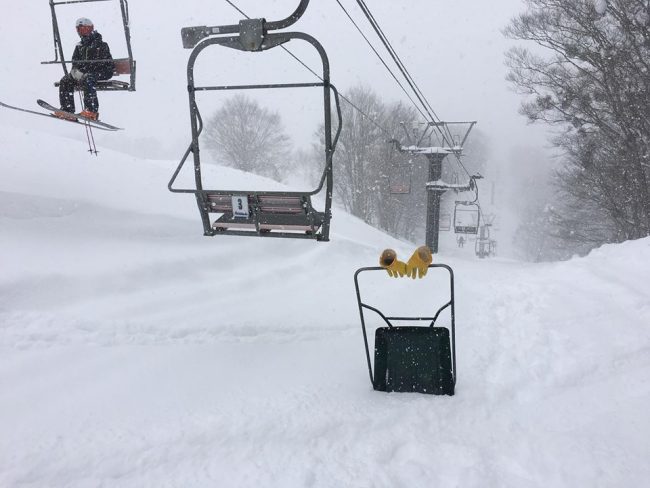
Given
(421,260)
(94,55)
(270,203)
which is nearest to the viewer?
(421,260)

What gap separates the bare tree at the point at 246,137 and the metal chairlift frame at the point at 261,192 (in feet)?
108

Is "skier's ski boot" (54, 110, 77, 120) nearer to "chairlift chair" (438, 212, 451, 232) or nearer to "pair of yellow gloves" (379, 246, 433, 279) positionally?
"pair of yellow gloves" (379, 246, 433, 279)

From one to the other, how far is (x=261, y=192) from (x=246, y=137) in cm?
3512

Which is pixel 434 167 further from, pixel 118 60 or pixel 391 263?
pixel 391 263

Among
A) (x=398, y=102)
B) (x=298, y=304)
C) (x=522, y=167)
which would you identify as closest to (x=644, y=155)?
(x=298, y=304)

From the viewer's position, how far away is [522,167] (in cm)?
9725

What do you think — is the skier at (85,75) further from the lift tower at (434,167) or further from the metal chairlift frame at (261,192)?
the lift tower at (434,167)

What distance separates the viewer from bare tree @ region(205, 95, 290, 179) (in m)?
37.0

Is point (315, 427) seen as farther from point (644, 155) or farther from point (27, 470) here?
point (644, 155)

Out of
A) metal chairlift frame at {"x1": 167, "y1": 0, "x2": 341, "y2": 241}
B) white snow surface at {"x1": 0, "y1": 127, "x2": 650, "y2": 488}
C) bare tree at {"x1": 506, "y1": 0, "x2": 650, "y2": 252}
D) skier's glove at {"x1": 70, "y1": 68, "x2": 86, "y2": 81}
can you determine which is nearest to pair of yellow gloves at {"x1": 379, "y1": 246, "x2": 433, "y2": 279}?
metal chairlift frame at {"x1": 167, "y1": 0, "x2": 341, "y2": 241}

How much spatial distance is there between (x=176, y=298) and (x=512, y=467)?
15.7 feet

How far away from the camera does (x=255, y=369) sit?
13.5 ft

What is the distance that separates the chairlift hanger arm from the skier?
3106 millimetres

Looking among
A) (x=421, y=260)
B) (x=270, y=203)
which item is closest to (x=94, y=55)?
(x=270, y=203)
